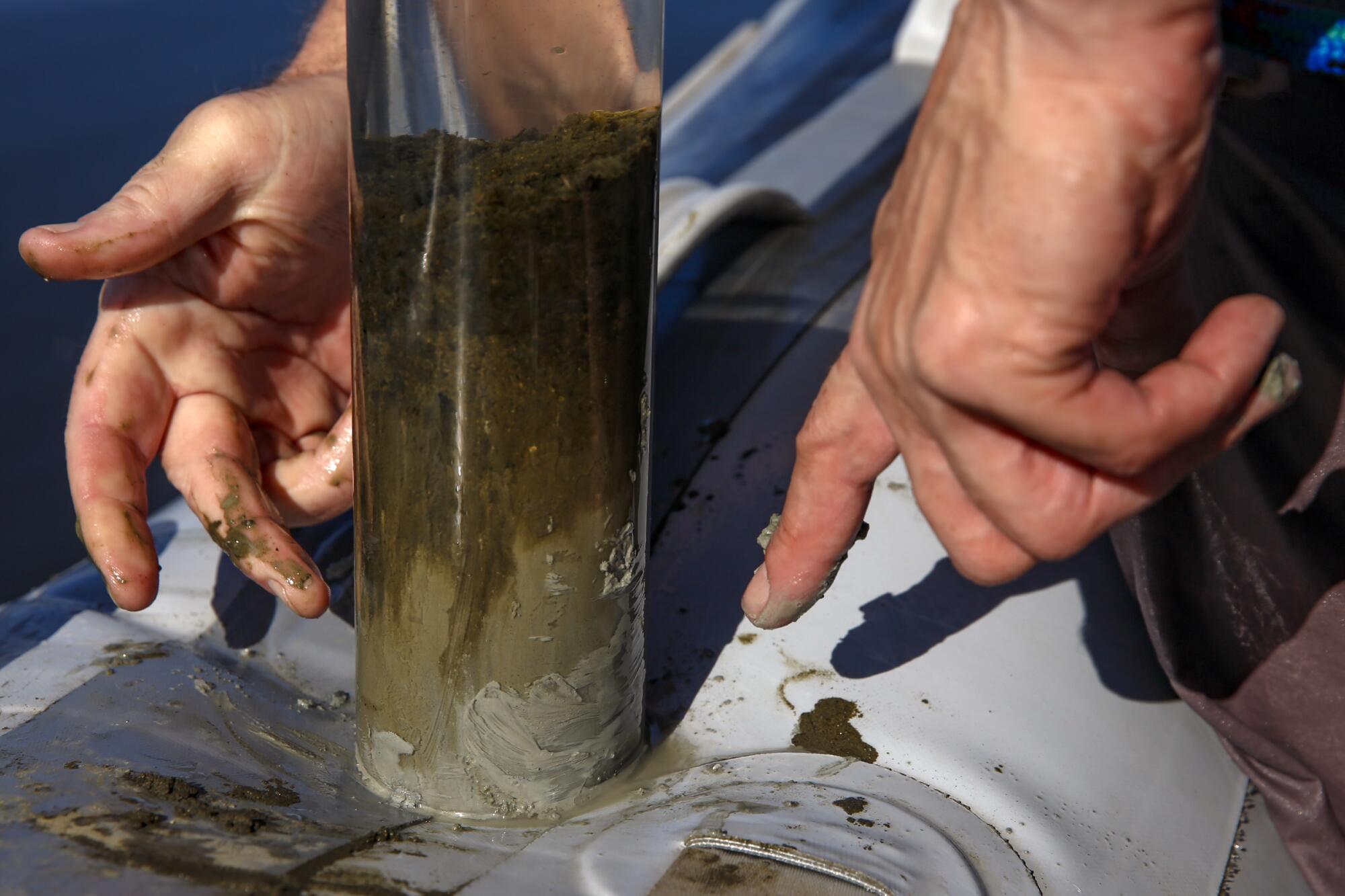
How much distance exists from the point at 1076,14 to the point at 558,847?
0.72 metres

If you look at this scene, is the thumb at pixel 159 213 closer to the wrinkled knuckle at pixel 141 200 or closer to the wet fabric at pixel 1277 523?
the wrinkled knuckle at pixel 141 200

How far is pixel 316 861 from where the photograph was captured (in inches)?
34.3

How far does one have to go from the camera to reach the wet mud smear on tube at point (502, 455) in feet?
2.87

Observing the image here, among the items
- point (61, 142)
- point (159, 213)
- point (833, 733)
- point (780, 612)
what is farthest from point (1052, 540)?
point (61, 142)

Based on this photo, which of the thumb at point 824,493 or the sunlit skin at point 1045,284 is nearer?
the sunlit skin at point 1045,284

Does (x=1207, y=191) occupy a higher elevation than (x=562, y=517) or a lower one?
higher

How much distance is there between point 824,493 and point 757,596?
→ 0.14m

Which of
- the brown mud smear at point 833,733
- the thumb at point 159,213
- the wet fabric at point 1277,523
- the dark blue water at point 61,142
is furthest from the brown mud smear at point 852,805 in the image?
the dark blue water at point 61,142

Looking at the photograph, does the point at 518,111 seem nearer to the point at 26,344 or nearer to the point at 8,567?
the point at 8,567

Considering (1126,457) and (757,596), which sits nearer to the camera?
(1126,457)

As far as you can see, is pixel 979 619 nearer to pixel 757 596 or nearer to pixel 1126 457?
pixel 757 596

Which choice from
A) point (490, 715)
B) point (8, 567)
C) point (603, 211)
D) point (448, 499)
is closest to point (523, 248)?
point (603, 211)

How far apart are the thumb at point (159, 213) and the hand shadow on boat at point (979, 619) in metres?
0.80

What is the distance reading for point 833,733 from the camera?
1152 millimetres
